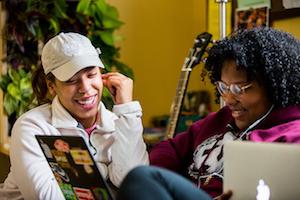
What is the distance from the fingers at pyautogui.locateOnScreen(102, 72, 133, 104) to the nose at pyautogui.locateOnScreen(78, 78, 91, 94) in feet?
0.41

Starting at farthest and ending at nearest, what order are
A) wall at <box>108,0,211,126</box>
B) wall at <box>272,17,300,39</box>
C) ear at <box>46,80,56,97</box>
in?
wall at <box>108,0,211,126</box>
wall at <box>272,17,300,39</box>
ear at <box>46,80,56,97</box>

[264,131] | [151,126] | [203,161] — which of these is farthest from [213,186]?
[151,126]

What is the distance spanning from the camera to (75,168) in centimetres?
140

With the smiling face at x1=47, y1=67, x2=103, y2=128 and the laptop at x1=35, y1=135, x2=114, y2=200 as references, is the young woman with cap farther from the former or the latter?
the laptop at x1=35, y1=135, x2=114, y2=200

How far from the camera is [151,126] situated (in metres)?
3.66

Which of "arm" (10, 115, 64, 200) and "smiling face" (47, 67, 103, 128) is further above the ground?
"smiling face" (47, 67, 103, 128)

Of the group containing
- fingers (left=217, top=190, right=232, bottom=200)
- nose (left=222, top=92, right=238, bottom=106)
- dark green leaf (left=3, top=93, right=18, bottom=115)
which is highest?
nose (left=222, top=92, right=238, bottom=106)

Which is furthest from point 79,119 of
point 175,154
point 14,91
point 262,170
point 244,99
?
point 14,91

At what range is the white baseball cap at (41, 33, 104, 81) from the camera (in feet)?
5.76

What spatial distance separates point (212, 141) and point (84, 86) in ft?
1.46

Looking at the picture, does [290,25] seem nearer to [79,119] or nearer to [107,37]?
[79,119]

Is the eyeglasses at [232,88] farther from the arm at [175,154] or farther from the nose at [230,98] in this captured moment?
the arm at [175,154]

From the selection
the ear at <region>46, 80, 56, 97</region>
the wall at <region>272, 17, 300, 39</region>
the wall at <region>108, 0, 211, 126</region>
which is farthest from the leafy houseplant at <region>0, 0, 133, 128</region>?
the ear at <region>46, 80, 56, 97</region>

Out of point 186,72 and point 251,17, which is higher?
point 251,17
